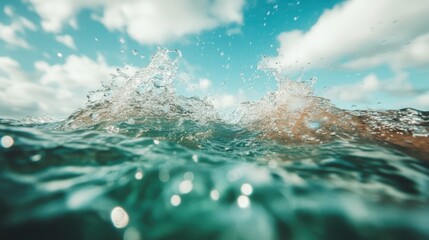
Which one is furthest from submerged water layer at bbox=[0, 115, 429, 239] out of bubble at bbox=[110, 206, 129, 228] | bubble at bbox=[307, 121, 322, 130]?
bubble at bbox=[307, 121, 322, 130]

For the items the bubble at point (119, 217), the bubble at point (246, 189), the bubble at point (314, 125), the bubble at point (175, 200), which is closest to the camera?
the bubble at point (119, 217)

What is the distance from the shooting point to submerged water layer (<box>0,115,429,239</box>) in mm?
2143

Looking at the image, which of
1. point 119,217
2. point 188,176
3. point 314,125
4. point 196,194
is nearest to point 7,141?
point 119,217

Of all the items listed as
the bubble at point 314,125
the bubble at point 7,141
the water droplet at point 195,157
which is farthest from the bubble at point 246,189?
the bubble at point 314,125

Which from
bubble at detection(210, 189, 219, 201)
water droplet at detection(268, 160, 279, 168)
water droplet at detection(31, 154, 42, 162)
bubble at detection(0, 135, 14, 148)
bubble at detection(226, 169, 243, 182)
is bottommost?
bubble at detection(210, 189, 219, 201)

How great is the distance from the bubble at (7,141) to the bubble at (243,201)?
9.48 feet

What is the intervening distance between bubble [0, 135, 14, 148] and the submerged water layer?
0.02 metres

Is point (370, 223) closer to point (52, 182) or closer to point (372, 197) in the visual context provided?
point (372, 197)

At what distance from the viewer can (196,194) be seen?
2672mm

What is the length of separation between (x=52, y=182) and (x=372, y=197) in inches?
128

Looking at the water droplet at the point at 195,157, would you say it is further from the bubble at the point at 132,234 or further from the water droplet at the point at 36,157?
the water droplet at the point at 36,157

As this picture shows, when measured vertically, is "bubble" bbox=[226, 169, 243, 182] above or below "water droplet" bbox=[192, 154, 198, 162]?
below

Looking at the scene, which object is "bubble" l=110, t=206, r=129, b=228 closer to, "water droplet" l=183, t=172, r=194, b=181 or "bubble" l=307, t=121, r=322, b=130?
"water droplet" l=183, t=172, r=194, b=181

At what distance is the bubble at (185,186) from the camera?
2714 mm
